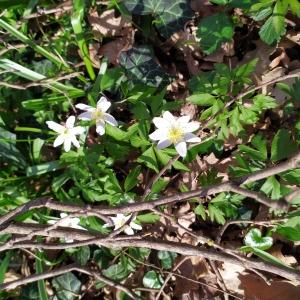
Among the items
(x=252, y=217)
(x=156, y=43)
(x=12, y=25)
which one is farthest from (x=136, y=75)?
(x=252, y=217)

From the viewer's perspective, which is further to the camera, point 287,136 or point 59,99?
point 59,99

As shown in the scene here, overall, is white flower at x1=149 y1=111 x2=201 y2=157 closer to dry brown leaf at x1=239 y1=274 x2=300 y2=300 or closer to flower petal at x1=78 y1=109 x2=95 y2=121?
flower petal at x1=78 y1=109 x2=95 y2=121

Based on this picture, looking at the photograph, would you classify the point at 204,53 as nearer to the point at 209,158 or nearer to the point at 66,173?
the point at 209,158

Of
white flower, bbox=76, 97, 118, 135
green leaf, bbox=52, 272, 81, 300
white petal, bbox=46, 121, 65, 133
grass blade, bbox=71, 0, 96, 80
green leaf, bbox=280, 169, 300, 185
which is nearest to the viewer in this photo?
green leaf, bbox=280, 169, 300, 185

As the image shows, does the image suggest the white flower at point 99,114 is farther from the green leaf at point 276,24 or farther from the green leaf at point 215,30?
the green leaf at point 276,24

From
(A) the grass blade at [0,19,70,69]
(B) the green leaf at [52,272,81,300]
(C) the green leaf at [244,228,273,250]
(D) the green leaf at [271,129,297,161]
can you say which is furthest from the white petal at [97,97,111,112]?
(B) the green leaf at [52,272,81,300]
